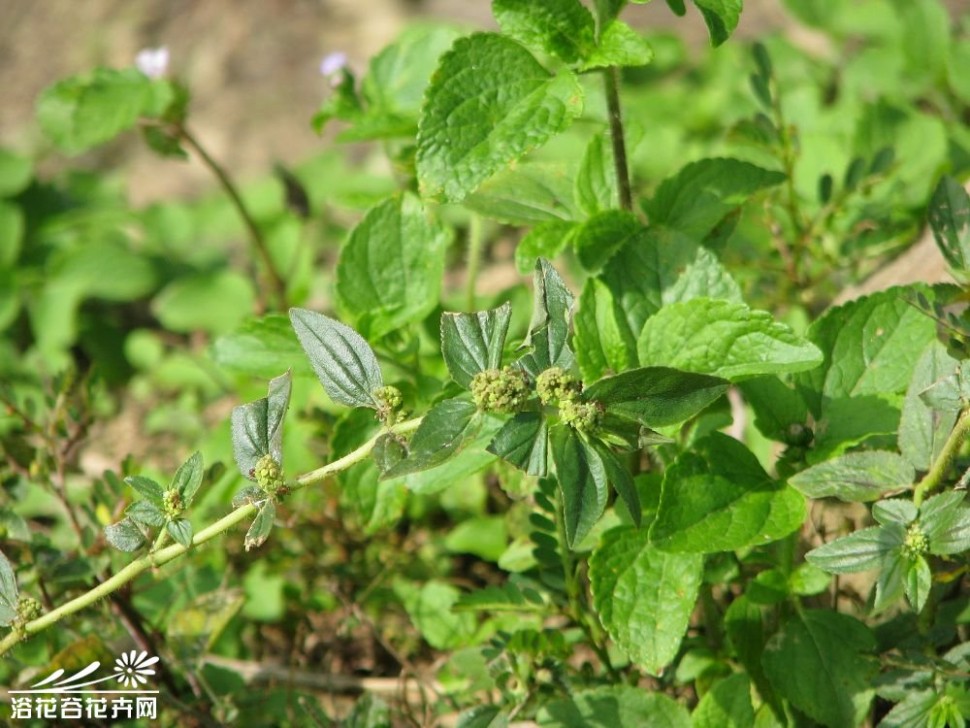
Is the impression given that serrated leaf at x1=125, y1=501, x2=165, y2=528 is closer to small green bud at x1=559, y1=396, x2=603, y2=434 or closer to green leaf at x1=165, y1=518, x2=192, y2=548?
green leaf at x1=165, y1=518, x2=192, y2=548

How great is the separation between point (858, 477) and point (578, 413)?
46cm

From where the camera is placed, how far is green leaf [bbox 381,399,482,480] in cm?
130

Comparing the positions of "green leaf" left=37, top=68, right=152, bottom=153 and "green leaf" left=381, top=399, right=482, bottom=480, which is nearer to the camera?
"green leaf" left=381, top=399, right=482, bottom=480

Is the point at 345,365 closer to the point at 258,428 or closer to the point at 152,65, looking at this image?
the point at 258,428

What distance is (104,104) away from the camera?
251cm

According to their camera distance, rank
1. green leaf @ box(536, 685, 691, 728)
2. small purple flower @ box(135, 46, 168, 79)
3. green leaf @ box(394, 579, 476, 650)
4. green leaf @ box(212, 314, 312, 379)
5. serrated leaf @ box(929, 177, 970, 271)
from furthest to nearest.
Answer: small purple flower @ box(135, 46, 168, 79)
green leaf @ box(394, 579, 476, 650)
green leaf @ box(212, 314, 312, 379)
green leaf @ box(536, 685, 691, 728)
serrated leaf @ box(929, 177, 970, 271)

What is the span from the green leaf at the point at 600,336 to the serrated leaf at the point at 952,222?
496 millimetres

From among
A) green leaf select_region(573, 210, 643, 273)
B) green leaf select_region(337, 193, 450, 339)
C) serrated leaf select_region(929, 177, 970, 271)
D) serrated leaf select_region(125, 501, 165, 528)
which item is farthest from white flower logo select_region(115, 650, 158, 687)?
serrated leaf select_region(929, 177, 970, 271)

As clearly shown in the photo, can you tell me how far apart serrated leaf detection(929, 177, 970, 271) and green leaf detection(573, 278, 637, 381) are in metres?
0.50

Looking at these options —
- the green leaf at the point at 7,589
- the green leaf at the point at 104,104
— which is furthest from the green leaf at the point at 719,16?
the green leaf at the point at 104,104

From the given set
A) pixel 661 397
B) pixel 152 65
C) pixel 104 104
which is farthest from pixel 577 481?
pixel 152 65

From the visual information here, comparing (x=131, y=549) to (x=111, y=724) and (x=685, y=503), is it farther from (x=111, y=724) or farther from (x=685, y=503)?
(x=685, y=503)

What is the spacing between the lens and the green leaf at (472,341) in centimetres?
135

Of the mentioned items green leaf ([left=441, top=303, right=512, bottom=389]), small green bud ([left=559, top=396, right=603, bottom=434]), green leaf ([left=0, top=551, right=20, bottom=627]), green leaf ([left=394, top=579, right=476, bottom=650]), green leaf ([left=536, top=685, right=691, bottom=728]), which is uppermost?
green leaf ([left=441, top=303, right=512, bottom=389])
